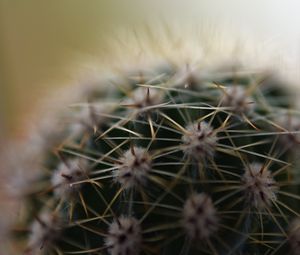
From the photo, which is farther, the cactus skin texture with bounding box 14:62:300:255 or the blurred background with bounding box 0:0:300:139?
the blurred background with bounding box 0:0:300:139

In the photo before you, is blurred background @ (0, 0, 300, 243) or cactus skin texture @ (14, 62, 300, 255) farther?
blurred background @ (0, 0, 300, 243)

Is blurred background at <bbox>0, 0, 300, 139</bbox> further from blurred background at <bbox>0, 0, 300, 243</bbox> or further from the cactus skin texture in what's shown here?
the cactus skin texture

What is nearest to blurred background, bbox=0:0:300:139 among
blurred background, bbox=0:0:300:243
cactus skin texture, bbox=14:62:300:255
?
blurred background, bbox=0:0:300:243

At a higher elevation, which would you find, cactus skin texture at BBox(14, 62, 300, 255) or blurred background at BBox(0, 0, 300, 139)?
blurred background at BBox(0, 0, 300, 139)

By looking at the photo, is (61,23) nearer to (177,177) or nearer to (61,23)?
(61,23)

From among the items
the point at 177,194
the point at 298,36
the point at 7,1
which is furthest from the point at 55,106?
the point at 7,1

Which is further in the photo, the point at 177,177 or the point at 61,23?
the point at 61,23

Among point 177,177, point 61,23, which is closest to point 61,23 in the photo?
point 61,23

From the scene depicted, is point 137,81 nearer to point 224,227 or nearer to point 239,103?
point 239,103
